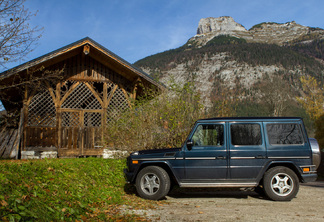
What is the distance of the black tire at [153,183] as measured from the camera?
702cm

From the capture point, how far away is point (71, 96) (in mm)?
14844

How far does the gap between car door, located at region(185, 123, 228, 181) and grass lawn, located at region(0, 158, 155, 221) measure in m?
1.29

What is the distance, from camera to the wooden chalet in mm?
14086

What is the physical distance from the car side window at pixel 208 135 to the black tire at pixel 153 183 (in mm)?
1127

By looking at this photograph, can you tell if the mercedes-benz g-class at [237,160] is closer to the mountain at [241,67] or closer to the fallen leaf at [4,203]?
the fallen leaf at [4,203]

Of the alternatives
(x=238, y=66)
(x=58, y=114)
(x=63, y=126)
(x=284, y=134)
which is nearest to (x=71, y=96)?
(x=58, y=114)

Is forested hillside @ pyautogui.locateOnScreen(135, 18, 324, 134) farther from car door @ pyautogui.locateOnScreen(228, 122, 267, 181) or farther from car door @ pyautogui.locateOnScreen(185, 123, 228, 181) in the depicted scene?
car door @ pyautogui.locateOnScreen(185, 123, 228, 181)

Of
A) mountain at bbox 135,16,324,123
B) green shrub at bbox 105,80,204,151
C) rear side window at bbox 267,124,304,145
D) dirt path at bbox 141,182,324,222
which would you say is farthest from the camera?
mountain at bbox 135,16,324,123

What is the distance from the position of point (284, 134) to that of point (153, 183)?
11.4 ft

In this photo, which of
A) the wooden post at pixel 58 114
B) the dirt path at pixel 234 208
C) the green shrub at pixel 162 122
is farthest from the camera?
the wooden post at pixel 58 114

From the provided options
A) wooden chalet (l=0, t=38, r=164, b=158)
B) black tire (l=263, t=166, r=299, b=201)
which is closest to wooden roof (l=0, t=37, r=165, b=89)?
wooden chalet (l=0, t=38, r=164, b=158)

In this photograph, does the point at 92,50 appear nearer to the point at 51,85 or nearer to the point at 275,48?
the point at 51,85

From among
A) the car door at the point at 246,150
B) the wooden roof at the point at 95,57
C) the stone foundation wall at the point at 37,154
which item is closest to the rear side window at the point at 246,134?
the car door at the point at 246,150

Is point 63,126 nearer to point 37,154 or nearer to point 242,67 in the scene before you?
point 37,154
